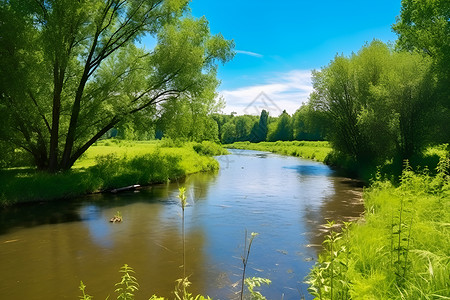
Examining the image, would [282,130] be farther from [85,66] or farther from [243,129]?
[85,66]

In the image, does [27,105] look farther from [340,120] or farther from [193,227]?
[340,120]

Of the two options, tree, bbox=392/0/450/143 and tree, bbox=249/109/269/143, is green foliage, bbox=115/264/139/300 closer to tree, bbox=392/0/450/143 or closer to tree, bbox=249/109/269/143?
tree, bbox=392/0/450/143

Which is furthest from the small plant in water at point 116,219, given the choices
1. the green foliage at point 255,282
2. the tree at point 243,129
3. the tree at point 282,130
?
the tree at point 243,129

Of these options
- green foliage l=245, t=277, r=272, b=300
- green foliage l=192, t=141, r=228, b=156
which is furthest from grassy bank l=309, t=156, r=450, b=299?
green foliage l=192, t=141, r=228, b=156

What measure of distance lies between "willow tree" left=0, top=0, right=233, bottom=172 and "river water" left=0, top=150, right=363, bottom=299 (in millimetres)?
5852

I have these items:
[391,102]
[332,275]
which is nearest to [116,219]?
[332,275]

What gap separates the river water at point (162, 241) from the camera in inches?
325

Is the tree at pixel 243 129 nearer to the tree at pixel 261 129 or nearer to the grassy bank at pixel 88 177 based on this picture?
the tree at pixel 261 129

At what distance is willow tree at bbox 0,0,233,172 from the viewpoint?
1767cm

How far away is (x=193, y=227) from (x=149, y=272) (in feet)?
15.0

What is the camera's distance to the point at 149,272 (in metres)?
8.95

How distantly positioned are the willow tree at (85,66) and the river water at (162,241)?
585 cm

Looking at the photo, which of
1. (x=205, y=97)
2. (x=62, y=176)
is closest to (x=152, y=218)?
Answer: (x=62, y=176)

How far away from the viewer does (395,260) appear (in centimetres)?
591
